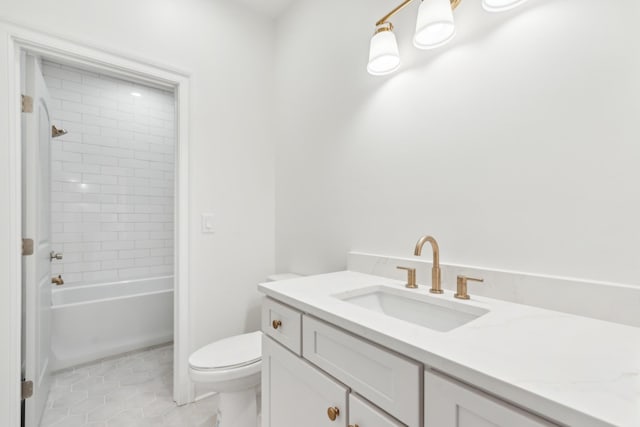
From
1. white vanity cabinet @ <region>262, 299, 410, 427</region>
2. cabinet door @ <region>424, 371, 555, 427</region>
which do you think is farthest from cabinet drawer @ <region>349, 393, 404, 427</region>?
cabinet door @ <region>424, 371, 555, 427</region>

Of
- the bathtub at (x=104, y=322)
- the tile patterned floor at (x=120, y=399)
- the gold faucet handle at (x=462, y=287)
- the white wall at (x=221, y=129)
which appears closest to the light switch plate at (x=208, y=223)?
the white wall at (x=221, y=129)

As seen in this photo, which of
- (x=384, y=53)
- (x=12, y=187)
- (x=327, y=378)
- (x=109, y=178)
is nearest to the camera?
(x=327, y=378)

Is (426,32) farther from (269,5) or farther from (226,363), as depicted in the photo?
(226,363)

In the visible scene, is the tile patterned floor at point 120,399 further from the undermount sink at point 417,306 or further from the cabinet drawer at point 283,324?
the undermount sink at point 417,306

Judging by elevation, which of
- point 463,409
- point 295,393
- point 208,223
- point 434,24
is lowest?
point 295,393

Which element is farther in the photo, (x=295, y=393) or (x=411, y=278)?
(x=411, y=278)

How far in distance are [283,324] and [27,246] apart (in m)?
1.40

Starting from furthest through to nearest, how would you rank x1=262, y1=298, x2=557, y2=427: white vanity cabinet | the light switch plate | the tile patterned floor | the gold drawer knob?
1. the light switch plate
2. the tile patterned floor
3. the gold drawer knob
4. x1=262, y1=298, x2=557, y2=427: white vanity cabinet

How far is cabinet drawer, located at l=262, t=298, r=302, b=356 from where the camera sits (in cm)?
102

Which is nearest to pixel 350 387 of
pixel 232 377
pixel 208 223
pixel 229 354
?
pixel 232 377

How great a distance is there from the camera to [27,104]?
1506 mm

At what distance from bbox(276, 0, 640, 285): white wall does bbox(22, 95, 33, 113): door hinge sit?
4.87ft

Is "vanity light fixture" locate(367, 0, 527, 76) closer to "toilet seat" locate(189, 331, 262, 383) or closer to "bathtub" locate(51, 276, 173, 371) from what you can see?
"toilet seat" locate(189, 331, 262, 383)

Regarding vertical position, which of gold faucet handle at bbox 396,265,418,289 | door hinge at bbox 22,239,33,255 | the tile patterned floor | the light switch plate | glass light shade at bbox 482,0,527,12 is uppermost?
glass light shade at bbox 482,0,527,12
